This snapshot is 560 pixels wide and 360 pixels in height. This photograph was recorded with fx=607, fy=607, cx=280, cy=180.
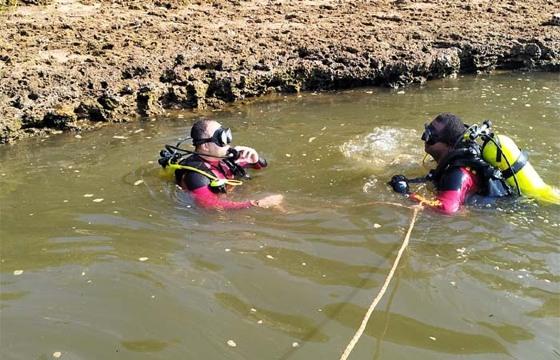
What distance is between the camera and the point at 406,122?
8195mm

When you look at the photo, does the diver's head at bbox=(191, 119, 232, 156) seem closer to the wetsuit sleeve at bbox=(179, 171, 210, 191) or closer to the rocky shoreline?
the wetsuit sleeve at bbox=(179, 171, 210, 191)

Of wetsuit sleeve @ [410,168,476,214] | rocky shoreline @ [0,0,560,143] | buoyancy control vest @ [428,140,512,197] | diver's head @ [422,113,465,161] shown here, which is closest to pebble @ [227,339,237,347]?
wetsuit sleeve @ [410,168,476,214]

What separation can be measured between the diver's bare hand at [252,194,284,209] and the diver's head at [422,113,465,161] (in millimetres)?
1446

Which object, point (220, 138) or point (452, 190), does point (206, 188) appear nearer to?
point (220, 138)

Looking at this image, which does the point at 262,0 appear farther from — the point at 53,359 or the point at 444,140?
the point at 53,359

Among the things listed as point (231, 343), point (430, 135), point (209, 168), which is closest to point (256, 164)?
point (209, 168)

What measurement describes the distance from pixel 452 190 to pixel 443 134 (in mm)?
526

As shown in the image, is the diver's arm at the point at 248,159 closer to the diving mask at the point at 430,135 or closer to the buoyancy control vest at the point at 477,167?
the diving mask at the point at 430,135

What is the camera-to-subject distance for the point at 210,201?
18.0 ft

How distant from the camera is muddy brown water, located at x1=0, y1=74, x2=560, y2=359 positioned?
146 inches

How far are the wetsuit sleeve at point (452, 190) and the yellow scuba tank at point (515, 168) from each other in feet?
0.84

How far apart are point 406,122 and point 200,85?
308 cm

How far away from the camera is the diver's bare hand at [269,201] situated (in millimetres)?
5582

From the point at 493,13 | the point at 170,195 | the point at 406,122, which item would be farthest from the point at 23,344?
the point at 493,13
